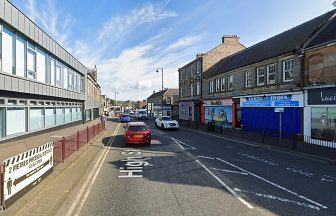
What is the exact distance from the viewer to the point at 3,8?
15250 millimetres

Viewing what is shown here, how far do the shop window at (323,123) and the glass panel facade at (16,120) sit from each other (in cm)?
1914

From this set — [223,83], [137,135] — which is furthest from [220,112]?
[137,135]

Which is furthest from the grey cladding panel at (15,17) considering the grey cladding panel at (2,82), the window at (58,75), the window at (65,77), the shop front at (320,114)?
the shop front at (320,114)

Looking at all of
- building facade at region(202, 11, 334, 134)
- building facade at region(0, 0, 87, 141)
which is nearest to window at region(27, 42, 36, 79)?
building facade at region(0, 0, 87, 141)

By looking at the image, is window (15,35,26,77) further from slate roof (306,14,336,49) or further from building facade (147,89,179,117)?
building facade (147,89,179,117)

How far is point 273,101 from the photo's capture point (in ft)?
84.3

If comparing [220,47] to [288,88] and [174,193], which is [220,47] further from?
[174,193]

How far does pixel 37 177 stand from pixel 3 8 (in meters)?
10.4

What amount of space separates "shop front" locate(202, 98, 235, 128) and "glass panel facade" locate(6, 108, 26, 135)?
72.7 ft

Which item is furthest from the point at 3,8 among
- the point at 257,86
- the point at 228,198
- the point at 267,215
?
the point at 257,86

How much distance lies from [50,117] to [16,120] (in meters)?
8.06

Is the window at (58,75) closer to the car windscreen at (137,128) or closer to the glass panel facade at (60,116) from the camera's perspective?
the glass panel facade at (60,116)

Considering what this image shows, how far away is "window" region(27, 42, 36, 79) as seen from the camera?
19830 millimetres

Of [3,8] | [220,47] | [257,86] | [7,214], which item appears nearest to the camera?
[7,214]
